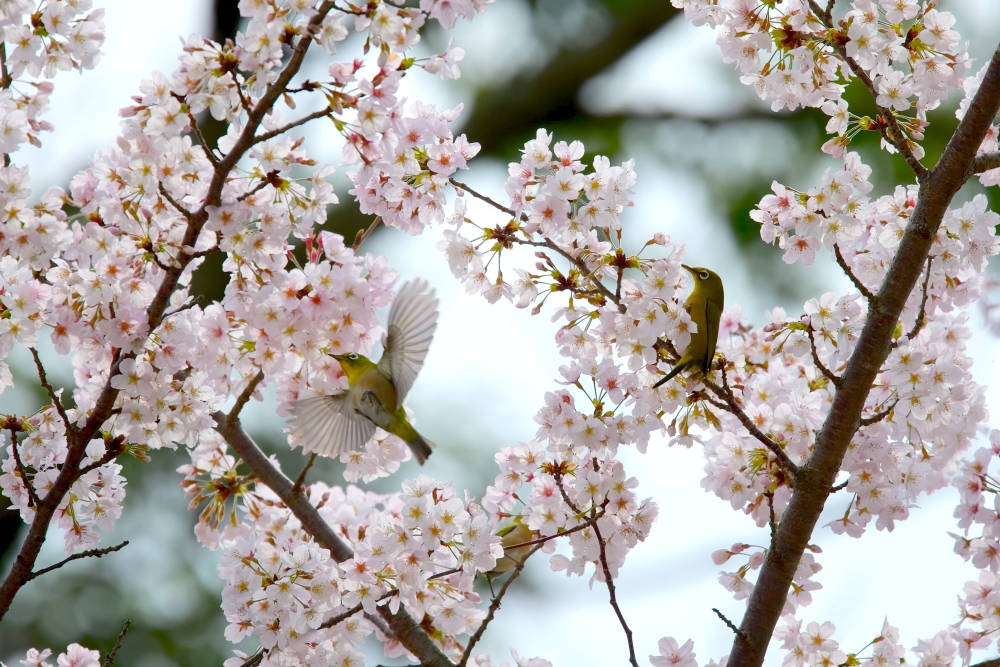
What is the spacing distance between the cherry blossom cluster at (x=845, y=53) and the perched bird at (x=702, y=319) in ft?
1.68

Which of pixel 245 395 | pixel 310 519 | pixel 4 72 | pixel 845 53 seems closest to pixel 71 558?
pixel 245 395

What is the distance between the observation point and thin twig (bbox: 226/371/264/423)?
2.43 metres

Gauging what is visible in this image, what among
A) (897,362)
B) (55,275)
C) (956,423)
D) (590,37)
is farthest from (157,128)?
(590,37)

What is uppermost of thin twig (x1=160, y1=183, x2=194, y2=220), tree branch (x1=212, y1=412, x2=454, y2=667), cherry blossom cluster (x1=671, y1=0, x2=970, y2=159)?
cherry blossom cluster (x1=671, y1=0, x2=970, y2=159)

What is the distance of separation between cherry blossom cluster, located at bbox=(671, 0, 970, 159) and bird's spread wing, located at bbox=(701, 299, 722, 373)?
506 mm

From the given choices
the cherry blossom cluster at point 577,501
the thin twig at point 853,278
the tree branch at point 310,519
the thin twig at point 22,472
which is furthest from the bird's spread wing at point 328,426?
the thin twig at point 853,278

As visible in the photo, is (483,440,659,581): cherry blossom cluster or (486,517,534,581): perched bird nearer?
(483,440,659,581): cherry blossom cluster

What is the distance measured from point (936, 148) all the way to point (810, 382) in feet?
14.4

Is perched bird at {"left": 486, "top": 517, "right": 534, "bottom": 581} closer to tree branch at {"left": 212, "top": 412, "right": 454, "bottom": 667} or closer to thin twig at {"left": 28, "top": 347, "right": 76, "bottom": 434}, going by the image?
tree branch at {"left": 212, "top": 412, "right": 454, "bottom": 667}

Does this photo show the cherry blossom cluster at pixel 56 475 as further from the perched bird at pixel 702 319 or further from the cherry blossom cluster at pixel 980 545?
the cherry blossom cluster at pixel 980 545

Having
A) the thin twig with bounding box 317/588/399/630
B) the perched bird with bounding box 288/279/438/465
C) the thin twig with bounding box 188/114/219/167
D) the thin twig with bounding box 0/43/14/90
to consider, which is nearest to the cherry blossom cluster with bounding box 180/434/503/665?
the thin twig with bounding box 317/588/399/630

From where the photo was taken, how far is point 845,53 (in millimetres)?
2107

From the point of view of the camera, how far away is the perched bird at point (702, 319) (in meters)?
2.32

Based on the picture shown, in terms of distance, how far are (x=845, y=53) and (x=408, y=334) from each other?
1.28 metres
